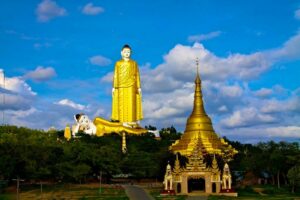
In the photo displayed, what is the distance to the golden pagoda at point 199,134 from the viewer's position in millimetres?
65688

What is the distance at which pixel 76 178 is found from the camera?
165 feet

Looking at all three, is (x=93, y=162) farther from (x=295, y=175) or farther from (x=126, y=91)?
(x=126, y=91)

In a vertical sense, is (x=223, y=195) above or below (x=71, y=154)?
below

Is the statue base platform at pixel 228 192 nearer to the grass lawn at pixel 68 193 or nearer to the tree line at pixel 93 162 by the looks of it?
the tree line at pixel 93 162

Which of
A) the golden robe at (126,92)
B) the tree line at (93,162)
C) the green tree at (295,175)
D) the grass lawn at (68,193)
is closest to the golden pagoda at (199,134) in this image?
the tree line at (93,162)

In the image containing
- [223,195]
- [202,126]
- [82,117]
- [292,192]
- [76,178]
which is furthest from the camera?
[82,117]

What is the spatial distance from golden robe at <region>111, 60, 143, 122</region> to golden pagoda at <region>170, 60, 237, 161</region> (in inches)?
678

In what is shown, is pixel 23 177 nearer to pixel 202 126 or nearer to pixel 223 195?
pixel 223 195

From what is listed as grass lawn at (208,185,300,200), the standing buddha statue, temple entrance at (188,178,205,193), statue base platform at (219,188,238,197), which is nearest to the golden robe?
the standing buddha statue

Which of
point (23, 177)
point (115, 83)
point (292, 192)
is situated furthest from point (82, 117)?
point (292, 192)

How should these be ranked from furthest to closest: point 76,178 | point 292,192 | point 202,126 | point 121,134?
1. point 121,134
2. point 202,126
3. point 76,178
4. point 292,192

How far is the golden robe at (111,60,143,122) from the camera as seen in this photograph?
277ft

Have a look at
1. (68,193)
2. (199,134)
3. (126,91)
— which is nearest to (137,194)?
(68,193)

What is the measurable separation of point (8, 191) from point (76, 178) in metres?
6.37
